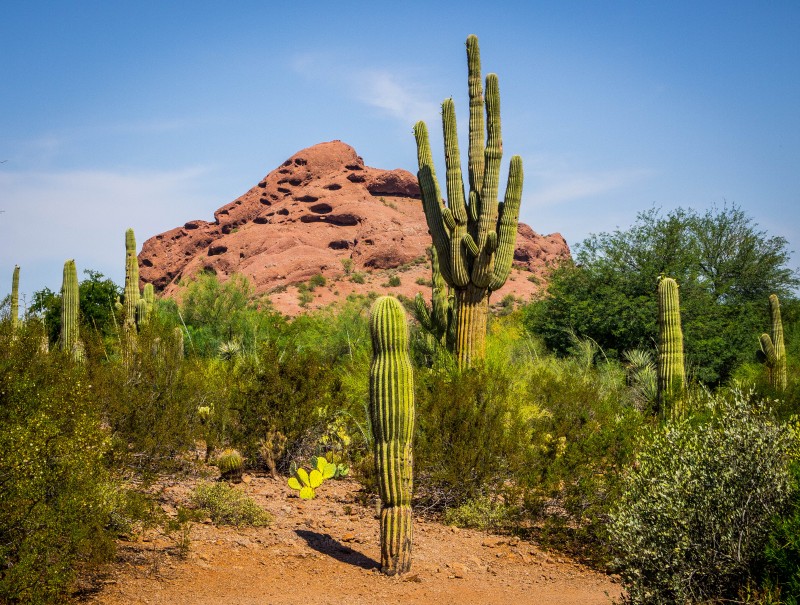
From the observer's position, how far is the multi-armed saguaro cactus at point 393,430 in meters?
7.53

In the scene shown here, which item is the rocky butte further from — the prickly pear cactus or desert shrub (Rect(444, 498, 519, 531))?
desert shrub (Rect(444, 498, 519, 531))

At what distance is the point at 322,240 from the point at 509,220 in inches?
2957

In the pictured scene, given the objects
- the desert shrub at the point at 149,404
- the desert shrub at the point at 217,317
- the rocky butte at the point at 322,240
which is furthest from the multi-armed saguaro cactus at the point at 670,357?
the rocky butte at the point at 322,240

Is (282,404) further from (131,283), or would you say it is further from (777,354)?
(777,354)

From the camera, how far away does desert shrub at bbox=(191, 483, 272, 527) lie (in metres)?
8.77

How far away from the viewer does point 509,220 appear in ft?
44.6

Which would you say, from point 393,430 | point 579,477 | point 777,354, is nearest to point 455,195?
point 579,477

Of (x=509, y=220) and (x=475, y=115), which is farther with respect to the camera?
(x=475, y=115)

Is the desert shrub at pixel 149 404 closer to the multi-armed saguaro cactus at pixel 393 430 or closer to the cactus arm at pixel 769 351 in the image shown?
the multi-armed saguaro cactus at pixel 393 430

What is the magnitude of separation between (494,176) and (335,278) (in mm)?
63411

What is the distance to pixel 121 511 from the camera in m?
7.20

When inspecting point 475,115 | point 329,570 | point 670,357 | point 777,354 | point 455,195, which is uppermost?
point 475,115

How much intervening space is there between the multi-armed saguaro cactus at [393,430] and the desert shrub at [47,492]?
8.13 feet

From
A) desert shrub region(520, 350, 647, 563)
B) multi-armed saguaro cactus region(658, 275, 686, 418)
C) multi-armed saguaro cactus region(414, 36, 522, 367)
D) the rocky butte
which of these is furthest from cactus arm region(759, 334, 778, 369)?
the rocky butte
